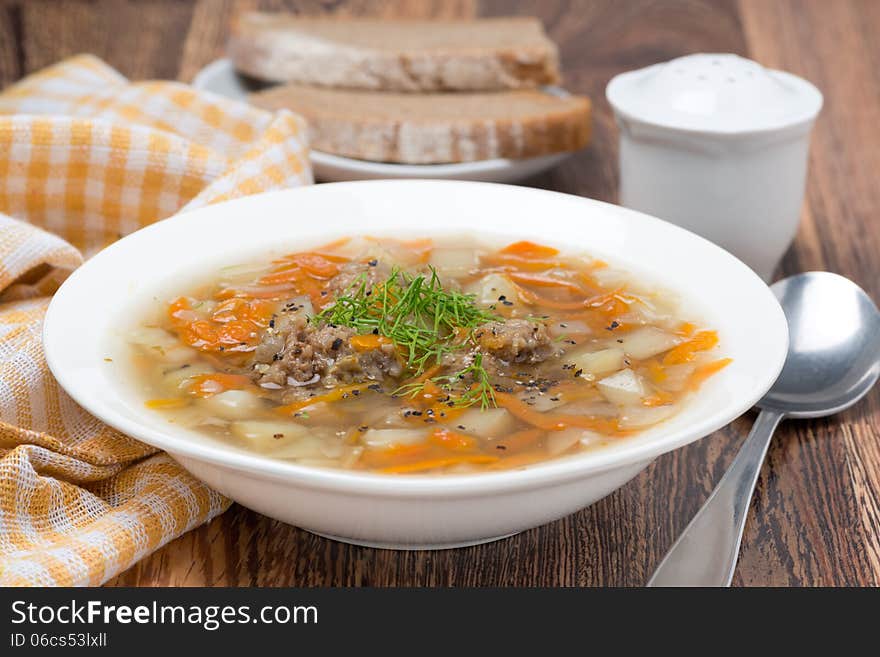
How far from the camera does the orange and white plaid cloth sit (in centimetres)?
228

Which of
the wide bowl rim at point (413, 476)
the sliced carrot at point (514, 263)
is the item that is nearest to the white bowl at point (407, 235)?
the wide bowl rim at point (413, 476)

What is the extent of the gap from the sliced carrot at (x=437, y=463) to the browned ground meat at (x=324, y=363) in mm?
378

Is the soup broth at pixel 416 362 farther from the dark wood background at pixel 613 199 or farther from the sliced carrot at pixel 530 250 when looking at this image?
the dark wood background at pixel 613 199

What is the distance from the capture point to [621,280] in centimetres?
292

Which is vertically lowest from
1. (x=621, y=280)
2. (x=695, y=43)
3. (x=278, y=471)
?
(x=695, y=43)

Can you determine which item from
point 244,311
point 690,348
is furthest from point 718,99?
point 244,311

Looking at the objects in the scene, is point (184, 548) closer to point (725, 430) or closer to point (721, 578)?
point (721, 578)

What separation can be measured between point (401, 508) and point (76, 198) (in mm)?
1939

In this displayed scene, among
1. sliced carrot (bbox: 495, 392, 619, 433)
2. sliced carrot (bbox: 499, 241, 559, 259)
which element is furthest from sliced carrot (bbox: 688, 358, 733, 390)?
sliced carrot (bbox: 499, 241, 559, 259)

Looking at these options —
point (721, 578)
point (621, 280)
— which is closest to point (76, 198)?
point (621, 280)

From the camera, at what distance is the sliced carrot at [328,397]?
2.32 metres

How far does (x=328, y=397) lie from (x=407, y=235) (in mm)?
927

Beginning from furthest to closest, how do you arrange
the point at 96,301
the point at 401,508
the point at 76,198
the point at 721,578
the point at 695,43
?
the point at 695,43, the point at 76,198, the point at 96,301, the point at 721,578, the point at 401,508

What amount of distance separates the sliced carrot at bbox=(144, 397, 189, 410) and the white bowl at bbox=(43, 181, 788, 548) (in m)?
0.04
